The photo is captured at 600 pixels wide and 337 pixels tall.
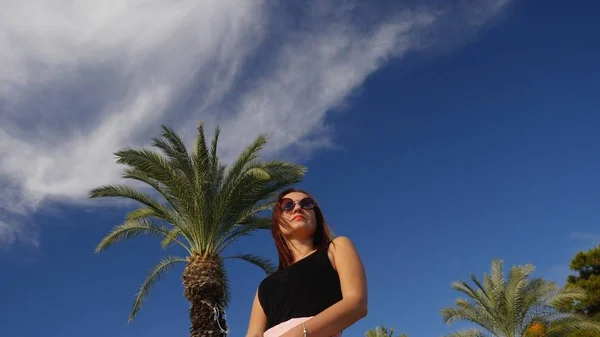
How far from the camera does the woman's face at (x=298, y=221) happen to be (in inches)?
113

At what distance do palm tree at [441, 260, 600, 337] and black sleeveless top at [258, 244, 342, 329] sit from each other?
68.4 feet

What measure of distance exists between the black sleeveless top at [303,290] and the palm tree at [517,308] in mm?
20838

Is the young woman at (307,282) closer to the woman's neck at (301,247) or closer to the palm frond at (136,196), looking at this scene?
the woman's neck at (301,247)

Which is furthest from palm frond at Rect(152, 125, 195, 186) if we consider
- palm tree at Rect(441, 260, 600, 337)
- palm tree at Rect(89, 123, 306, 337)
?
palm tree at Rect(441, 260, 600, 337)

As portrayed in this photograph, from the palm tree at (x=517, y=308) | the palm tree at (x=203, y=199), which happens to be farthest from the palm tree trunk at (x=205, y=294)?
the palm tree at (x=517, y=308)

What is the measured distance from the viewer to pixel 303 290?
103 inches

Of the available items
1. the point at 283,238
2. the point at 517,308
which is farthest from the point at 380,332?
the point at 283,238

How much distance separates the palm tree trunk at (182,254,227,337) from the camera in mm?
14141

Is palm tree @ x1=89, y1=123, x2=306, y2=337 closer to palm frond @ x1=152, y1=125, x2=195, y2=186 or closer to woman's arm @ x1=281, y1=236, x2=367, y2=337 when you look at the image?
palm frond @ x1=152, y1=125, x2=195, y2=186

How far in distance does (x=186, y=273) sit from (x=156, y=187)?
7.87 feet

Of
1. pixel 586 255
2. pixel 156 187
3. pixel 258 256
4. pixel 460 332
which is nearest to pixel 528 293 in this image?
pixel 460 332

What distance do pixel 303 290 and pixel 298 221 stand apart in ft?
1.24

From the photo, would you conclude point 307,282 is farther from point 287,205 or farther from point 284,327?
point 287,205

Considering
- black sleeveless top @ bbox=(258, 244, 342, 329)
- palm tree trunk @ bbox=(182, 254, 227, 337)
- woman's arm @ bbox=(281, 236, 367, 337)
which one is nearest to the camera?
woman's arm @ bbox=(281, 236, 367, 337)
